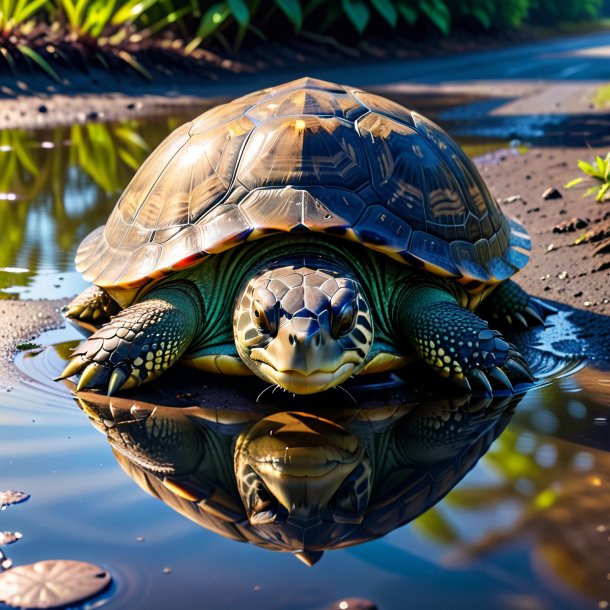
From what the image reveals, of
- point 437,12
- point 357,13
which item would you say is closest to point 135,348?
point 357,13

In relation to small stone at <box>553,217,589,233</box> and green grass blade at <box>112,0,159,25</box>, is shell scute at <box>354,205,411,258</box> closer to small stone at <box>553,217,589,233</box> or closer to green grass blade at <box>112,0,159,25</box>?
small stone at <box>553,217,589,233</box>

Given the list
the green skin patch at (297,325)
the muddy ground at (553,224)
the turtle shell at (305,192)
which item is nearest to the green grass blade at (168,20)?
the muddy ground at (553,224)

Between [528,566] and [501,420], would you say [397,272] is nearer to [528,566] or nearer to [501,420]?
[501,420]

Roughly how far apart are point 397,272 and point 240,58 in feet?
46.6

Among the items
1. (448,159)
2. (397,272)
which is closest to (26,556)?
(397,272)

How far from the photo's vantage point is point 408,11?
20719 mm

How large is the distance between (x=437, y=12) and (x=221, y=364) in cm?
1980

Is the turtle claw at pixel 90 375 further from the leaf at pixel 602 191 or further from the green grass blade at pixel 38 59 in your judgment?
the green grass blade at pixel 38 59

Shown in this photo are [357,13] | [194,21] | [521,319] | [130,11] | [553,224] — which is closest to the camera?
[521,319]

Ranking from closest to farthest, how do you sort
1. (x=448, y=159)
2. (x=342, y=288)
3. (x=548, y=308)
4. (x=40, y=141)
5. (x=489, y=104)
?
(x=342, y=288), (x=448, y=159), (x=548, y=308), (x=40, y=141), (x=489, y=104)

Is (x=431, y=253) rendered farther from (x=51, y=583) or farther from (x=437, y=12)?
(x=437, y=12)

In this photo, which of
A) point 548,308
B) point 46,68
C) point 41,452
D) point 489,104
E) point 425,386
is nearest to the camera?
point 41,452

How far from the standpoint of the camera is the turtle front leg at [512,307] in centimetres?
458

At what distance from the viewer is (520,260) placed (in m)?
4.64
